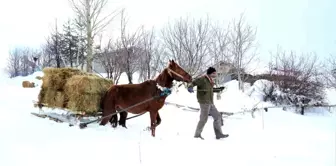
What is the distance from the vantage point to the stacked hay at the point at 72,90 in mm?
8000

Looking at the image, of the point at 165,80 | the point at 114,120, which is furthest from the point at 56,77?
the point at 165,80

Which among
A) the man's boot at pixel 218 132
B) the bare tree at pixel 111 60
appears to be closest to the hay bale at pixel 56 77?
the man's boot at pixel 218 132

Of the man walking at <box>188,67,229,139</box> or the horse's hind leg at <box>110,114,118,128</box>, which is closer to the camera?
the man walking at <box>188,67,229,139</box>

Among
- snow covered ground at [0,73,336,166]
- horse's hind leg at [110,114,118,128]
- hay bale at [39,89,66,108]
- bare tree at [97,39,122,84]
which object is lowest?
snow covered ground at [0,73,336,166]

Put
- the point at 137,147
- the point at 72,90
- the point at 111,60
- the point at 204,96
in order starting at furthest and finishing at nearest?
the point at 111,60 → the point at 72,90 → the point at 204,96 → the point at 137,147

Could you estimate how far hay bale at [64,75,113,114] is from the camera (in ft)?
26.2

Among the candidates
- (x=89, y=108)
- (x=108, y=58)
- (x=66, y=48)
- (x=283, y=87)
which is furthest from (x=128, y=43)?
(x=66, y=48)

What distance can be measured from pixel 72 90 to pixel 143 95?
1949mm

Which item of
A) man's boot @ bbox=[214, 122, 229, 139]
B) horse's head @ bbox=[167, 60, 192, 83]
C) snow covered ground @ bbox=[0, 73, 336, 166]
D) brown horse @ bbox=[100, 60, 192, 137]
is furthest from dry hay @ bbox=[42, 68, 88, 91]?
man's boot @ bbox=[214, 122, 229, 139]

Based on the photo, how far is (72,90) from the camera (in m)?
8.09

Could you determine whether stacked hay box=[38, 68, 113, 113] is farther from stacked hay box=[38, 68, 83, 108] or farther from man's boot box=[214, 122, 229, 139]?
man's boot box=[214, 122, 229, 139]

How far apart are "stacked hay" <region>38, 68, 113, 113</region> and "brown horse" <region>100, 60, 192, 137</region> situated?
14.7 inches

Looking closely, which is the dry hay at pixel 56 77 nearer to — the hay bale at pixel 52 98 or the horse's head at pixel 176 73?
the hay bale at pixel 52 98

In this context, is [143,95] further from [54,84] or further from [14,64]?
[14,64]
